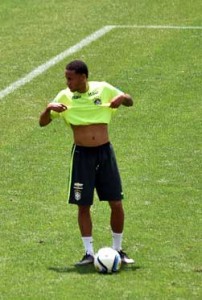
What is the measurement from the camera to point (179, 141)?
17.9m

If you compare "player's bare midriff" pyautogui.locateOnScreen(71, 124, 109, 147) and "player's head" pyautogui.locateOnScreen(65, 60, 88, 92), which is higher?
Answer: "player's head" pyautogui.locateOnScreen(65, 60, 88, 92)

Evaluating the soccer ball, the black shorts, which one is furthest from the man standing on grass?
the soccer ball

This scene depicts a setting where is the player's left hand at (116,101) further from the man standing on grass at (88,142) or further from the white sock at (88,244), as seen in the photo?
the white sock at (88,244)

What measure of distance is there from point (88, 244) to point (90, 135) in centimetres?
113

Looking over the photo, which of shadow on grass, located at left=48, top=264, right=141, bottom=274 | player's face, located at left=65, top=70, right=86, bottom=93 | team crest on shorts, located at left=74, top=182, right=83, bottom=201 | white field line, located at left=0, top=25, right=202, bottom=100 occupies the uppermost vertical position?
player's face, located at left=65, top=70, right=86, bottom=93

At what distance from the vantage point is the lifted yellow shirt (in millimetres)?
12477

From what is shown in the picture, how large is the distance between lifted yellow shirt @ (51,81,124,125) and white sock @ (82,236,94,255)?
119 centimetres

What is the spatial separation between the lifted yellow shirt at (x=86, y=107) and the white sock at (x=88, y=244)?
1193 mm

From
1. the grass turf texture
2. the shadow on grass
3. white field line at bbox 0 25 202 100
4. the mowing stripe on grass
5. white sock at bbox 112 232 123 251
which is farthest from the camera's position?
white field line at bbox 0 25 202 100

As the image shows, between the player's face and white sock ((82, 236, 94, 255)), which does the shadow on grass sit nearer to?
white sock ((82, 236, 94, 255))

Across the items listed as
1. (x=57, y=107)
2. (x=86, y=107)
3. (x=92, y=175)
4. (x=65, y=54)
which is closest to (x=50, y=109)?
(x=57, y=107)

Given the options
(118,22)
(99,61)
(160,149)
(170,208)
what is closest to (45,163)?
(160,149)

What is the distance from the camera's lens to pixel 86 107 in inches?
491

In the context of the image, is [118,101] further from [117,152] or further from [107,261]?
[117,152]
